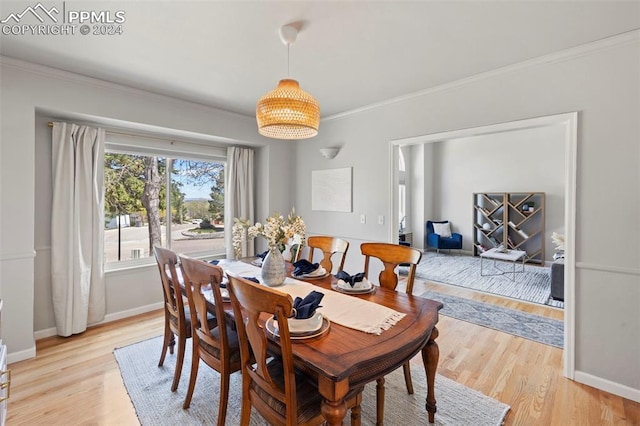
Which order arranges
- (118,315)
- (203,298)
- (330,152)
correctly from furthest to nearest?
(330,152) → (118,315) → (203,298)

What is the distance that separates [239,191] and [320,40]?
2.71 m

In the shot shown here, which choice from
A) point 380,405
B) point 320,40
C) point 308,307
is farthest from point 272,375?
point 320,40

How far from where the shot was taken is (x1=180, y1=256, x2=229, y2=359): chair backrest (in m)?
1.62

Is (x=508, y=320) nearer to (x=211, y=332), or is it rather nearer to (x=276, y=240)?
(x=276, y=240)

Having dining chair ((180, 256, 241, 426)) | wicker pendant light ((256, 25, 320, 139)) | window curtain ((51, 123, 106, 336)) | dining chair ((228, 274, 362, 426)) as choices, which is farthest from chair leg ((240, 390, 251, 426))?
window curtain ((51, 123, 106, 336))

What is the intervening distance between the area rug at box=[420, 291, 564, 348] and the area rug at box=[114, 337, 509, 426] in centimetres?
133

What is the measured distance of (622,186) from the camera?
2113mm

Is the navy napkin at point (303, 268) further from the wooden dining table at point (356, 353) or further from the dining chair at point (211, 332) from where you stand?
the wooden dining table at point (356, 353)

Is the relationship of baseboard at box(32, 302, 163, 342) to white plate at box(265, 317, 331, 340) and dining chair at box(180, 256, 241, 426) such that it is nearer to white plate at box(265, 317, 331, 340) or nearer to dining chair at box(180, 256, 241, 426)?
dining chair at box(180, 256, 241, 426)

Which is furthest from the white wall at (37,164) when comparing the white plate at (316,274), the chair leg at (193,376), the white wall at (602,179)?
the white wall at (602,179)

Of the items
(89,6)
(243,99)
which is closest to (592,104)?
(243,99)

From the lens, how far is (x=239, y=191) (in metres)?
4.41

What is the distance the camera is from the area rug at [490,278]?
14.0ft

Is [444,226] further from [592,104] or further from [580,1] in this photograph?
[580,1]
